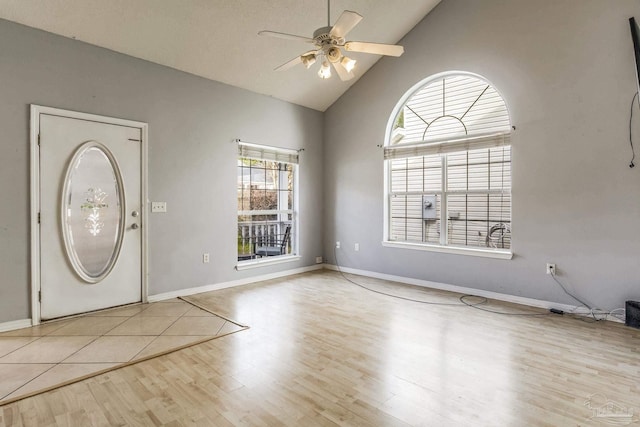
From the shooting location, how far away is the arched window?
164 inches

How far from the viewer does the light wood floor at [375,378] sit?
184 cm

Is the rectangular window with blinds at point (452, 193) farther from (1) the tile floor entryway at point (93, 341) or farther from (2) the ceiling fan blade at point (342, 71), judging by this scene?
(1) the tile floor entryway at point (93, 341)

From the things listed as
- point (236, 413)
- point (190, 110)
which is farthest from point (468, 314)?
point (190, 110)

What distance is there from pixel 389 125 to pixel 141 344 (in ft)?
13.7

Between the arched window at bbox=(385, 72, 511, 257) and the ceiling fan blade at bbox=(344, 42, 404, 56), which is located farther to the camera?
the arched window at bbox=(385, 72, 511, 257)

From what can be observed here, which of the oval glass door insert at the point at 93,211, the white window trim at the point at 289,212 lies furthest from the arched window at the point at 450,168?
the oval glass door insert at the point at 93,211

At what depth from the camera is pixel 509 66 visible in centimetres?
393

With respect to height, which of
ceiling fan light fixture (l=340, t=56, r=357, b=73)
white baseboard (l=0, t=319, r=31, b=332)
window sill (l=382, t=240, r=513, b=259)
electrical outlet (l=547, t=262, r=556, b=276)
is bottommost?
white baseboard (l=0, t=319, r=31, b=332)

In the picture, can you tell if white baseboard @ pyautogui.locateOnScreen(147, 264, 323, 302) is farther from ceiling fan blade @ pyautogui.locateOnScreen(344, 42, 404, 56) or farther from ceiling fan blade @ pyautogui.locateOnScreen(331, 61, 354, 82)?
ceiling fan blade @ pyautogui.locateOnScreen(344, 42, 404, 56)

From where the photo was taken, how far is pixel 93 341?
9.27 feet

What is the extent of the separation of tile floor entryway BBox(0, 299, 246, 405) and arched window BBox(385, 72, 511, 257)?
2980 millimetres

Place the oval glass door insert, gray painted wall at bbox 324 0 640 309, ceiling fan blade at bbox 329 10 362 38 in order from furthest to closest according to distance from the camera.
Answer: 1. the oval glass door insert
2. gray painted wall at bbox 324 0 640 309
3. ceiling fan blade at bbox 329 10 362 38

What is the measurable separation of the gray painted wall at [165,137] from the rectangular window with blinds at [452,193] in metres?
1.55

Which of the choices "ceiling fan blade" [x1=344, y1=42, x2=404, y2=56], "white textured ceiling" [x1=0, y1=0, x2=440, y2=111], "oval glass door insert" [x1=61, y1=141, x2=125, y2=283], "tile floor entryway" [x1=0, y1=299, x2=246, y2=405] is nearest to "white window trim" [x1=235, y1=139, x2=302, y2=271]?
"white textured ceiling" [x1=0, y1=0, x2=440, y2=111]
